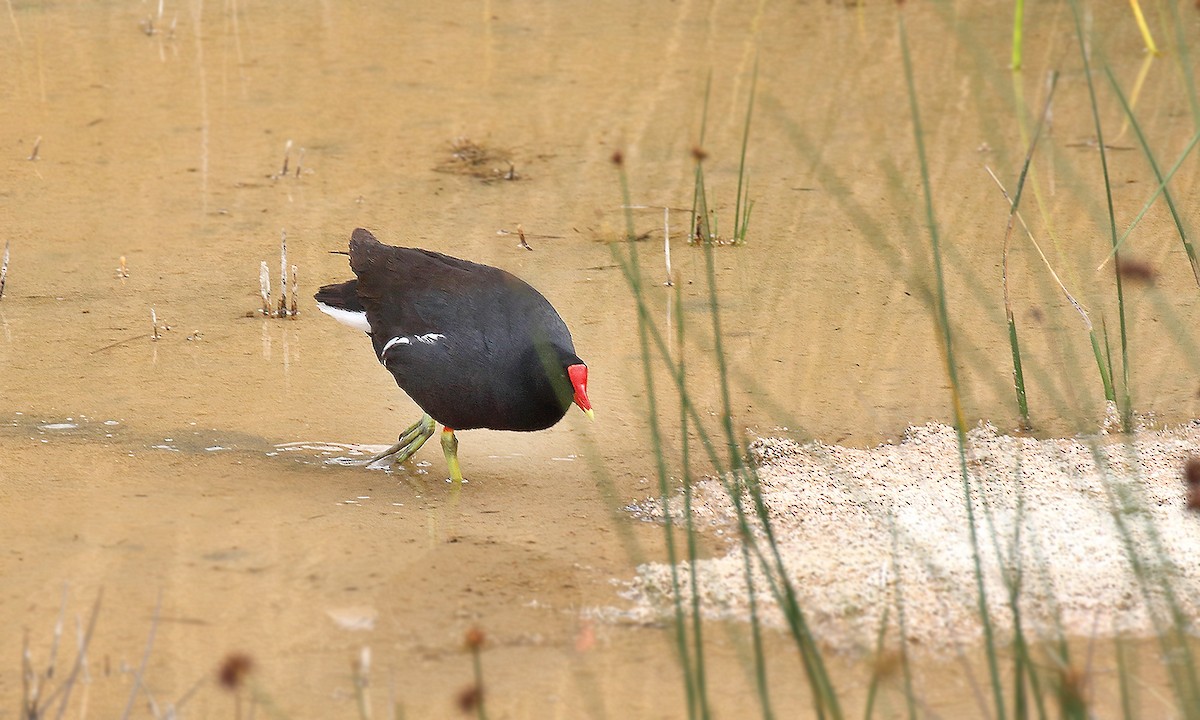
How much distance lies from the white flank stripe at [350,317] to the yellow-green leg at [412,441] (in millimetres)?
297

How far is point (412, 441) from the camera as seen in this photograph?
12.9 feet

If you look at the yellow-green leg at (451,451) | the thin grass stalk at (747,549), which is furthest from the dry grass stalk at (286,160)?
the thin grass stalk at (747,549)

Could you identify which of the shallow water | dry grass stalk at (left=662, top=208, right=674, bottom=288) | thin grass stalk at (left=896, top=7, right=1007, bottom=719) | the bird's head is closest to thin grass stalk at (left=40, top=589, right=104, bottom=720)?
the shallow water

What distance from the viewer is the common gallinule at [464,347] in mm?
3654

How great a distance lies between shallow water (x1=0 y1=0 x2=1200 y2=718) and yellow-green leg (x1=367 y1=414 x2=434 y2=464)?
0.08 metres

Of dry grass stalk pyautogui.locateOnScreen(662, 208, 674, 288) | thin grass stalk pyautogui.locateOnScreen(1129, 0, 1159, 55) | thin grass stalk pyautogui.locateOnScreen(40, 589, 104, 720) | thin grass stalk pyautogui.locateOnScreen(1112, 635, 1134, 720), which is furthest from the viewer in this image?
thin grass stalk pyautogui.locateOnScreen(1129, 0, 1159, 55)

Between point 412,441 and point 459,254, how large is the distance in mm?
1350

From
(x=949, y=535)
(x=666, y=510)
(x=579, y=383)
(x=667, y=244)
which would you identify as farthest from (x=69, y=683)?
(x=667, y=244)

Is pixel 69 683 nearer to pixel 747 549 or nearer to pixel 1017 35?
pixel 747 549

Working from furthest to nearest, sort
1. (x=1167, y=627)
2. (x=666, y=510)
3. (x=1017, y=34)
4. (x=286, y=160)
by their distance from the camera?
1. (x=1017, y=34)
2. (x=286, y=160)
3. (x=1167, y=627)
4. (x=666, y=510)

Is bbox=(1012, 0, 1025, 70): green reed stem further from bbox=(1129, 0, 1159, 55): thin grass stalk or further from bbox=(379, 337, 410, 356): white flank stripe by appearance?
bbox=(379, 337, 410, 356): white flank stripe

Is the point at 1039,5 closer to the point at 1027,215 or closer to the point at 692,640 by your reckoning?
the point at 1027,215

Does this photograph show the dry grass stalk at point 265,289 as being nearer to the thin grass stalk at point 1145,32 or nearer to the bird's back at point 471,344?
the bird's back at point 471,344

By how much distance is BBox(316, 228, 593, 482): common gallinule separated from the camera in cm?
365
